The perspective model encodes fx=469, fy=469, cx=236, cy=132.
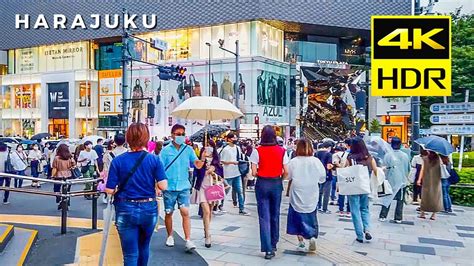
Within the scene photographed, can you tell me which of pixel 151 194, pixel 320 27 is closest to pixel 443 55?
pixel 151 194

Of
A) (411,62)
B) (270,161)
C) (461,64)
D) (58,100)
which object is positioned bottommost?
(270,161)

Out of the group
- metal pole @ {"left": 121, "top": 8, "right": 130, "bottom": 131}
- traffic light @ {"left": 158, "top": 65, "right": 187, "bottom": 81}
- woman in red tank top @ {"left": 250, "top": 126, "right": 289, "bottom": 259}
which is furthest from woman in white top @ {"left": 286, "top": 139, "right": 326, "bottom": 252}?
traffic light @ {"left": 158, "top": 65, "right": 187, "bottom": 81}

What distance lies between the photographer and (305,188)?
254 inches

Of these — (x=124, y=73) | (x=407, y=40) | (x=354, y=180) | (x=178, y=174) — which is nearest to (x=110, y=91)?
(x=124, y=73)

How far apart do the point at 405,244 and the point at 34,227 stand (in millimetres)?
6369

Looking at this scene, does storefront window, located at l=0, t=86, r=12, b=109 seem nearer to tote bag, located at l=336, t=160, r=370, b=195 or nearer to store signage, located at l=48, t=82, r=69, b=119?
store signage, located at l=48, t=82, r=69, b=119

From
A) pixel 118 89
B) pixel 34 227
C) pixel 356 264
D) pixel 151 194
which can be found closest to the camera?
pixel 151 194

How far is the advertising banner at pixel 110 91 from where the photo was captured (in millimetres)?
51938

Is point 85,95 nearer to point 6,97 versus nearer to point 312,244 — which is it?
point 6,97

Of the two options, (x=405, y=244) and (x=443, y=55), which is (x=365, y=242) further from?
(x=443, y=55)

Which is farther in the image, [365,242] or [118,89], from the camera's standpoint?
[118,89]

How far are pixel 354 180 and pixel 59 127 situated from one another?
174 feet

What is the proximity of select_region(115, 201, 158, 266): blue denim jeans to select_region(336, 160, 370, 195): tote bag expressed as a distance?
3.94 metres

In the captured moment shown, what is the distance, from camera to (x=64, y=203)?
298 inches
